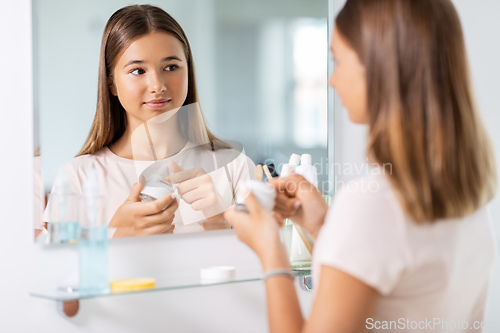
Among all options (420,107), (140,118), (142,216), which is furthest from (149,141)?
(420,107)

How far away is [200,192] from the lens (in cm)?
105

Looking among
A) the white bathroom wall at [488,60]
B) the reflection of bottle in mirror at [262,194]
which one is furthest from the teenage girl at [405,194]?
the white bathroom wall at [488,60]

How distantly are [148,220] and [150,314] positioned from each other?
201mm

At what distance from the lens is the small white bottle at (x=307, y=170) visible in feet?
3.61

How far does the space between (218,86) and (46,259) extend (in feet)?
1.61

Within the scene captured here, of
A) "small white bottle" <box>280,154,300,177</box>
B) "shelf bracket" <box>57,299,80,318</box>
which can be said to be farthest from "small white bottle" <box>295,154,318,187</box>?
"shelf bracket" <box>57,299,80,318</box>

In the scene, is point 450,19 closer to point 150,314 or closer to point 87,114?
point 87,114

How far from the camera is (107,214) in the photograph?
95cm

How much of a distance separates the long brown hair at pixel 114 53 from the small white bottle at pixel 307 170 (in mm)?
399

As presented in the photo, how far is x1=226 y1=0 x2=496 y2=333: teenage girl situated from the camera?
56 centimetres

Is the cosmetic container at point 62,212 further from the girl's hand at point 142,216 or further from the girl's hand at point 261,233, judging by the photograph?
the girl's hand at point 261,233

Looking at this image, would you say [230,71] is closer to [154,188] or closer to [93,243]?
→ [154,188]

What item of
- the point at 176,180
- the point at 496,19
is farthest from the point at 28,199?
the point at 496,19

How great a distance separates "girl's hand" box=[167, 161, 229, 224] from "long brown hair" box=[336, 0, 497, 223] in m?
0.51
